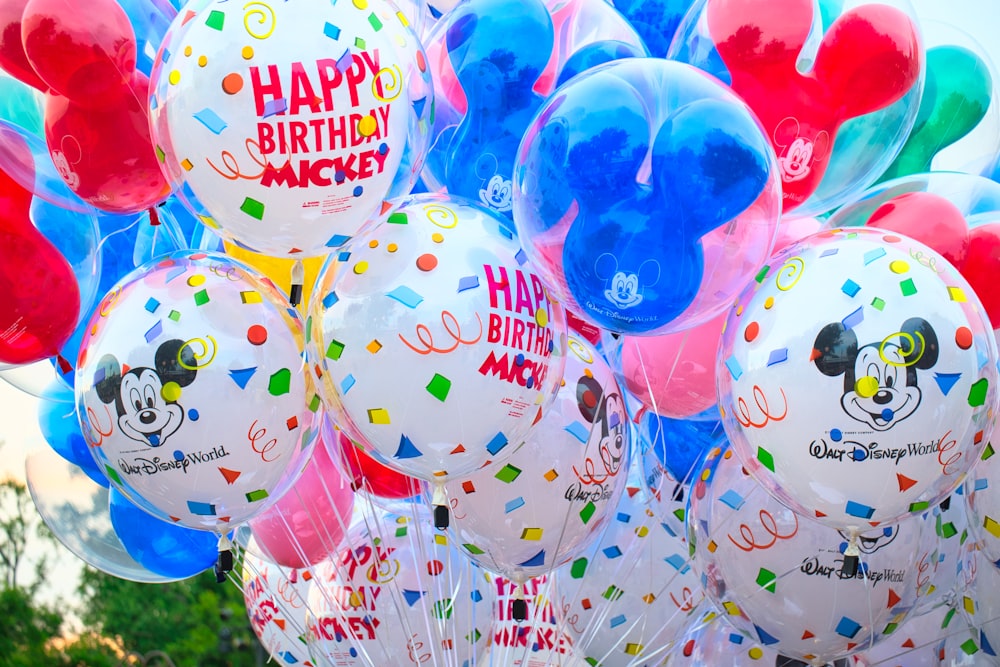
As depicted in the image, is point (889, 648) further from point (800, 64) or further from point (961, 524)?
point (800, 64)

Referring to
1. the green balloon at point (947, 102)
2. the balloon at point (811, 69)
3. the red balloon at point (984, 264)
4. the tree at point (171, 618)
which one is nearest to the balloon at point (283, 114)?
the balloon at point (811, 69)

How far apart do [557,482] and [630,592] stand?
2.68ft

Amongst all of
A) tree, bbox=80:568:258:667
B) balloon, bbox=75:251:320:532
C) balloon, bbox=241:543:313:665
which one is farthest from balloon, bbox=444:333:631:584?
tree, bbox=80:568:258:667

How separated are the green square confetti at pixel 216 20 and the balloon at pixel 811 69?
139 cm

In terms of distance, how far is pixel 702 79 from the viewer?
2836 millimetres

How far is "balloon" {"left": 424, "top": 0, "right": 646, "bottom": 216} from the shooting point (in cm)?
327

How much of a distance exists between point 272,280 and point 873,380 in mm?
1835

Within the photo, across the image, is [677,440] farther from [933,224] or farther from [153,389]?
[153,389]

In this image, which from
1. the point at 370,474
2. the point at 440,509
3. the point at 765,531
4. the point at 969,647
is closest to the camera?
the point at 440,509

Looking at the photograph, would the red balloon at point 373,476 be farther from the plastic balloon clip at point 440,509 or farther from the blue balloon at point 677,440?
the blue balloon at point 677,440

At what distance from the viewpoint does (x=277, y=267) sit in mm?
3443

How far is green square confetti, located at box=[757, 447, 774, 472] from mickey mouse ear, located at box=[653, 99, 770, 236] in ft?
1.93

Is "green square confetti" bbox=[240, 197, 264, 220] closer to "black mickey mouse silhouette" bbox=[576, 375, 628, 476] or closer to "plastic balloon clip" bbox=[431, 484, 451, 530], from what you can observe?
"plastic balloon clip" bbox=[431, 484, 451, 530]

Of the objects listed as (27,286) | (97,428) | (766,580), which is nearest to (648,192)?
(766,580)
